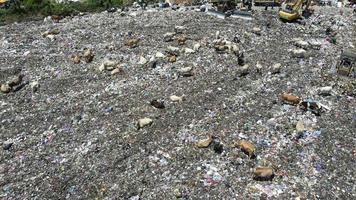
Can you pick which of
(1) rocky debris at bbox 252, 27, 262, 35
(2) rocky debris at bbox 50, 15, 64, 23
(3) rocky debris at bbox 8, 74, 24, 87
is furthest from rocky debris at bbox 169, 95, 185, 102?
(2) rocky debris at bbox 50, 15, 64, 23

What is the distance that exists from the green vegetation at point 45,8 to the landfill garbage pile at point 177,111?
6.29ft

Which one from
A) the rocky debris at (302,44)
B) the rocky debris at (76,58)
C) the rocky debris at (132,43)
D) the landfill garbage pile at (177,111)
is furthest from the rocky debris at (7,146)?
the rocky debris at (302,44)

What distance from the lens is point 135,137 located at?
939cm

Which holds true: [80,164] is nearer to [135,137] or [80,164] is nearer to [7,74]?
[135,137]

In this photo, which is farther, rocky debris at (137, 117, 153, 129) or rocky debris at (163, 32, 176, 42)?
rocky debris at (163, 32, 176, 42)

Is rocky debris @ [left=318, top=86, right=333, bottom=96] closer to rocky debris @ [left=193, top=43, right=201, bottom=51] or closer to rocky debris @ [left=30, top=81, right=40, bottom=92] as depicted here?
rocky debris @ [left=193, top=43, right=201, bottom=51]

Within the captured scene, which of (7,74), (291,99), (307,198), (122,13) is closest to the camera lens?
(307,198)

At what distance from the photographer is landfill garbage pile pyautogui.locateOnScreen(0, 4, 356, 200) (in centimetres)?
825

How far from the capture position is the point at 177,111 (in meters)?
10.3

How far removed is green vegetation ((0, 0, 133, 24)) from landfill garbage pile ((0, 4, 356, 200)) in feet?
6.29

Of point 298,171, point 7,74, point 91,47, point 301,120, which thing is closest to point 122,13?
point 91,47

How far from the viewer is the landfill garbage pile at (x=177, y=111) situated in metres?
8.25

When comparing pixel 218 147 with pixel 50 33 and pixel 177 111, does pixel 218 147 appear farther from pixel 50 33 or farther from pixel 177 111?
pixel 50 33

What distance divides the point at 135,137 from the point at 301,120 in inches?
167
